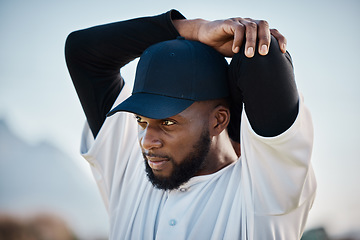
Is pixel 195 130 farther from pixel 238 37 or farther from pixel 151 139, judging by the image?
pixel 238 37

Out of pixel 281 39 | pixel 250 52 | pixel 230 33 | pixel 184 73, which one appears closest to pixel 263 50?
pixel 250 52

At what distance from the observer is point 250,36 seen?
1.67m

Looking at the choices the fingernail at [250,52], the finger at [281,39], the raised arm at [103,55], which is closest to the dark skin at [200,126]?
the finger at [281,39]

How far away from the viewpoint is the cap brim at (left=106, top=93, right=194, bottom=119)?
187 cm

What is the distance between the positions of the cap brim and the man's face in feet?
0.17

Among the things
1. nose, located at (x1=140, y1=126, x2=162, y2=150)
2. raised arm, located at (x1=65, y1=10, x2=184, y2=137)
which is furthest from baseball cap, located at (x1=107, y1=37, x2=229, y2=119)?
raised arm, located at (x1=65, y1=10, x2=184, y2=137)

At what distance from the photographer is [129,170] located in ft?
7.95

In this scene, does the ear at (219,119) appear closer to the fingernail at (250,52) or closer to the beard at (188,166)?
the beard at (188,166)

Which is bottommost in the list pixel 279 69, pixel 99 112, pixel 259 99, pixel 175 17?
pixel 99 112

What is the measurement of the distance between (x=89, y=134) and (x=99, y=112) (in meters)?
0.22

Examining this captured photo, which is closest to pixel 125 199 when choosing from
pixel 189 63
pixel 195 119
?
pixel 195 119

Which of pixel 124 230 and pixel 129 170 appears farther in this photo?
pixel 129 170

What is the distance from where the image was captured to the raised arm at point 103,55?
236 cm

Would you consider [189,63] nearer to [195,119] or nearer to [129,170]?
[195,119]
